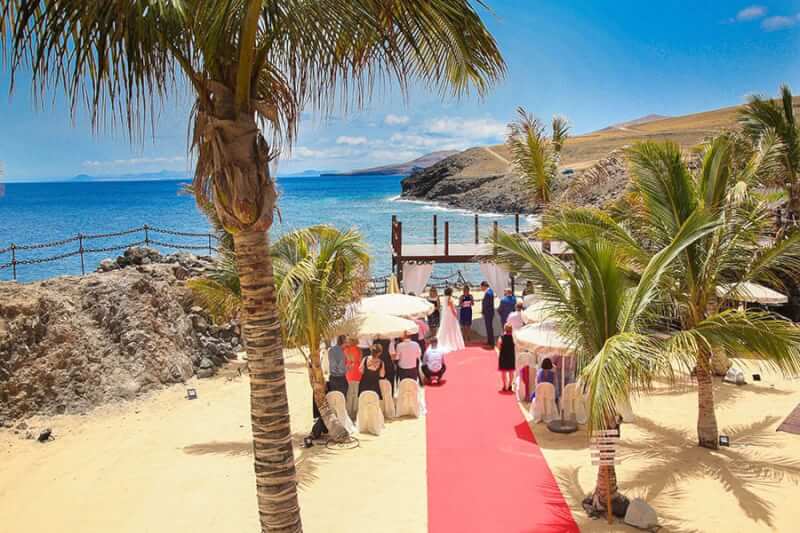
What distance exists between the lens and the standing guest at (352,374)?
37.8 ft

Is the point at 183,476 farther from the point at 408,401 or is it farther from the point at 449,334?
the point at 449,334

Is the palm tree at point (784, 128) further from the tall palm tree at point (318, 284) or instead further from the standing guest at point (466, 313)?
the tall palm tree at point (318, 284)

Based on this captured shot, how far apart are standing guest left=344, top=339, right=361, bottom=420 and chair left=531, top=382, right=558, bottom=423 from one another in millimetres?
3145

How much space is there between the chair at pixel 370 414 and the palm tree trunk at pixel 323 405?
1.41 ft

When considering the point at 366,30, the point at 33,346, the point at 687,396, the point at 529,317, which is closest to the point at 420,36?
the point at 366,30

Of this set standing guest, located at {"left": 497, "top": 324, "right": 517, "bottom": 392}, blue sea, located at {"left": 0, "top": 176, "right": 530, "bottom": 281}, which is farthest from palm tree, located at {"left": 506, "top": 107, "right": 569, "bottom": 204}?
blue sea, located at {"left": 0, "top": 176, "right": 530, "bottom": 281}

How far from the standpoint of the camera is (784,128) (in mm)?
15727

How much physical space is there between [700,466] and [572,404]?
2.47 meters

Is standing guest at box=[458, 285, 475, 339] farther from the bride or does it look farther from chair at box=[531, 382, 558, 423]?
chair at box=[531, 382, 558, 423]

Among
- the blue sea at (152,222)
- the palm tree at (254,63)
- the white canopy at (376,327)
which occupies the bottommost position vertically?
the blue sea at (152,222)

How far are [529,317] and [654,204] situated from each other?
4739 mm

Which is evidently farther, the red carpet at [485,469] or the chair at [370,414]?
the chair at [370,414]

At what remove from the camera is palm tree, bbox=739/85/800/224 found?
15.6m

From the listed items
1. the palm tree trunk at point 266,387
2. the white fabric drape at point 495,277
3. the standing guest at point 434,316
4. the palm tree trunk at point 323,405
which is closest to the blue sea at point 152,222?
the white fabric drape at point 495,277
